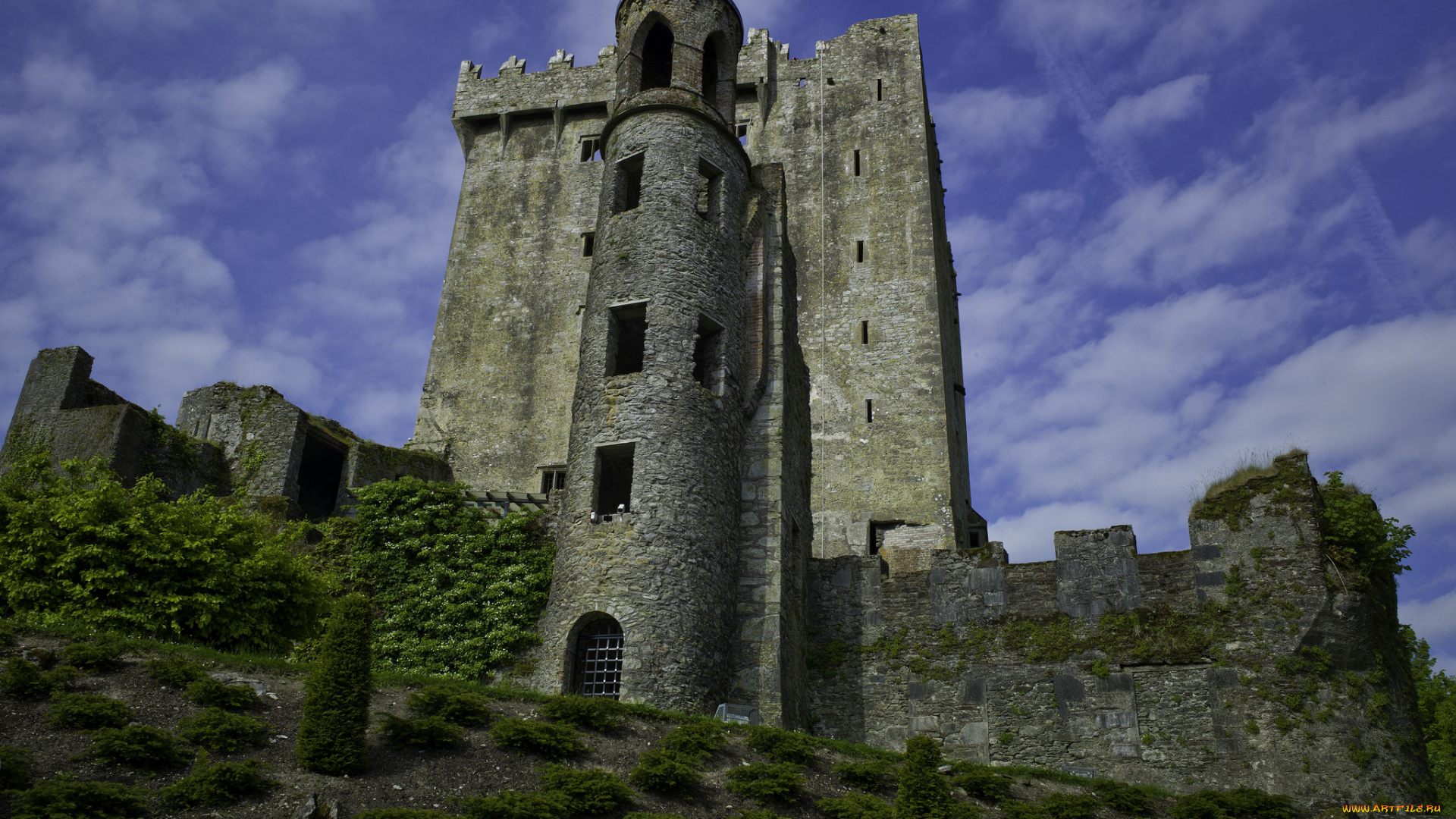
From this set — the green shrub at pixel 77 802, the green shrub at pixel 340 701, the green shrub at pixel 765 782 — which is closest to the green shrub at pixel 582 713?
the green shrub at pixel 765 782

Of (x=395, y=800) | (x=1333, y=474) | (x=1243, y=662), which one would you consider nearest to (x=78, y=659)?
(x=395, y=800)

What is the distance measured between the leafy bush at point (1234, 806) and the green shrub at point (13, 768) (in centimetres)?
1308

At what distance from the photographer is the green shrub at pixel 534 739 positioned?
12.4 metres

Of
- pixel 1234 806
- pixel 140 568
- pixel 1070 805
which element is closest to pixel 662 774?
pixel 1070 805

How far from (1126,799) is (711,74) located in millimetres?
17026

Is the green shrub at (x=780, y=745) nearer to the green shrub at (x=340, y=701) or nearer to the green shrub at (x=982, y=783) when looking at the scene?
the green shrub at (x=982, y=783)

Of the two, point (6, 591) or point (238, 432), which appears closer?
point (6, 591)

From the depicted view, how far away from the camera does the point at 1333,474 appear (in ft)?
59.1

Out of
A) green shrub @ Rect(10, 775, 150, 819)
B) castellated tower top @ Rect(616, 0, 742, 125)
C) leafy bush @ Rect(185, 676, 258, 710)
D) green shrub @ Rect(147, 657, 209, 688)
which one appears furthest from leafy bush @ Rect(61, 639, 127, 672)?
castellated tower top @ Rect(616, 0, 742, 125)

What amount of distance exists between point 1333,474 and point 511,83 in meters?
30.8

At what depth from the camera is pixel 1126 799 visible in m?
14.4

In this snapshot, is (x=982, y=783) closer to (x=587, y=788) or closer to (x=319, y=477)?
(x=587, y=788)

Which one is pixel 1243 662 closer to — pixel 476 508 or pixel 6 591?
pixel 476 508

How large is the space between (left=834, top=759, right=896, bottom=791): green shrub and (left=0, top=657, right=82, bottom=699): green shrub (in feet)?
30.0
